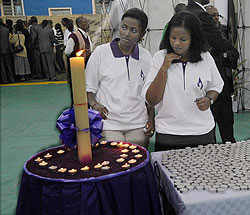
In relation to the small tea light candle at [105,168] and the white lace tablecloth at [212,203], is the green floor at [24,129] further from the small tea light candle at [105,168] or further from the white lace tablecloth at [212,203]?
the white lace tablecloth at [212,203]

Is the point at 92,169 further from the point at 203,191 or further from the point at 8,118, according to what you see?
the point at 8,118

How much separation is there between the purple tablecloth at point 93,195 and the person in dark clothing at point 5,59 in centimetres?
775

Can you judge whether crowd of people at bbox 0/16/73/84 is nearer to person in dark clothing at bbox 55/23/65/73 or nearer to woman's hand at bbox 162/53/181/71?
person in dark clothing at bbox 55/23/65/73

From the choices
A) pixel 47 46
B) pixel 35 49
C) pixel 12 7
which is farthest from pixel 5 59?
pixel 12 7

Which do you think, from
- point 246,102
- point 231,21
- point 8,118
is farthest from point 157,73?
point 8,118

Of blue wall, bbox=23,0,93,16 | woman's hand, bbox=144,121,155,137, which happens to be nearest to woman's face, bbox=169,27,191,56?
woman's hand, bbox=144,121,155,137

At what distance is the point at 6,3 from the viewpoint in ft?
49.9

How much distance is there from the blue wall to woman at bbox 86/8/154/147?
14.5 m

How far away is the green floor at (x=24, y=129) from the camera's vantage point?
2471 mm

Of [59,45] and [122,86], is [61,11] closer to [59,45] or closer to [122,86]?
[59,45]

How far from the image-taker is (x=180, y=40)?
4.44ft

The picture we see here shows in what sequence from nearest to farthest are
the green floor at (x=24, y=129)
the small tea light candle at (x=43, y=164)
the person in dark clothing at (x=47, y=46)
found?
the small tea light candle at (x=43, y=164), the green floor at (x=24, y=129), the person in dark clothing at (x=47, y=46)

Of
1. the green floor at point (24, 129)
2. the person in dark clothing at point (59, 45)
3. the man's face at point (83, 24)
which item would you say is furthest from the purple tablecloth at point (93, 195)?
the person in dark clothing at point (59, 45)

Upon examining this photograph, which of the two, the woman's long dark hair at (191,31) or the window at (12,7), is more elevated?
the window at (12,7)
